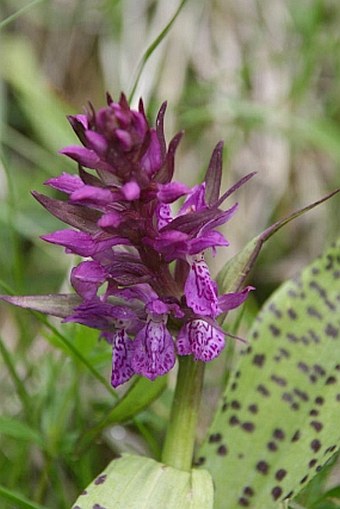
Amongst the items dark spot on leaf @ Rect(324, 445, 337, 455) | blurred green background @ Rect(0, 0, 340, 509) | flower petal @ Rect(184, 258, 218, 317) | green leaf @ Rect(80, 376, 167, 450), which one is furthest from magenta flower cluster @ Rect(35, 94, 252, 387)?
blurred green background @ Rect(0, 0, 340, 509)

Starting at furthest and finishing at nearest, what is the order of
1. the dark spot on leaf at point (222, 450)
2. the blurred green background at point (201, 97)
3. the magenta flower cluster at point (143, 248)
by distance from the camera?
1. the blurred green background at point (201, 97)
2. the dark spot on leaf at point (222, 450)
3. the magenta flower cluster at point (143, 248)

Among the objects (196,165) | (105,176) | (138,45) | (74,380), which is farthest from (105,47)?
(105,176)

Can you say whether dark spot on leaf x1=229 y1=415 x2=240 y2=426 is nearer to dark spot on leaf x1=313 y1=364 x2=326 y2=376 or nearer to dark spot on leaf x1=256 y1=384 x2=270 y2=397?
dark spot on leaf x1=256 y1=384 x2=270 y2=397

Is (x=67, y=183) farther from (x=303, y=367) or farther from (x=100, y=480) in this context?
(x=303, y=367)

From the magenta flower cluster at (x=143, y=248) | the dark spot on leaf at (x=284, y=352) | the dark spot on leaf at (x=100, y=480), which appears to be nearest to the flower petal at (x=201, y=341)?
the magenta flower cluster at (x=143, y=248)

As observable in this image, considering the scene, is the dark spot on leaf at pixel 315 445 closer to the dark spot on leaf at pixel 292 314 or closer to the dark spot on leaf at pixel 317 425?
the dark spot on leaf at pixel 317 425

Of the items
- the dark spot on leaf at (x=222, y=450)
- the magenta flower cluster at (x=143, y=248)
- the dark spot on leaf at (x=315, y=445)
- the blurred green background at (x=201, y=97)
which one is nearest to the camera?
the magenta flower cluster at (x=143, y=248)

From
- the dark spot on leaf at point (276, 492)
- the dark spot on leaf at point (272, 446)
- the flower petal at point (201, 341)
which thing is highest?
the flower petal at point (201, 341)

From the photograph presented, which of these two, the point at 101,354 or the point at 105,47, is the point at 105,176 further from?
the point at 105,47
